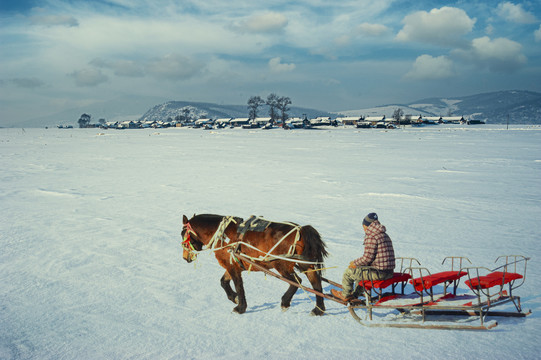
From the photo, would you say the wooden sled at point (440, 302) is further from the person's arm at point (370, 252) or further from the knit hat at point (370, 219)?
the knit hat at point (370, 219)

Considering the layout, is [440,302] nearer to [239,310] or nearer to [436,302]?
[436,302]

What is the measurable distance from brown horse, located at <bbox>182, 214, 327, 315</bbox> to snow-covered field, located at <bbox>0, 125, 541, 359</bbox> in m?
0.53

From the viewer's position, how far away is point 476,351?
4.68m

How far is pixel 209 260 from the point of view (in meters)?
8.23

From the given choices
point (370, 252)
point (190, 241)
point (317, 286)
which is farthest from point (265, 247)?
point (370, 252)

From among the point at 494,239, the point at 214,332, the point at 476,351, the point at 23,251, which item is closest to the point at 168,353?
the point at 214,332

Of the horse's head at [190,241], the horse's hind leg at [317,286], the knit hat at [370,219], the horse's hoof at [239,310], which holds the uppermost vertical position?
the knit hat at [370,219]

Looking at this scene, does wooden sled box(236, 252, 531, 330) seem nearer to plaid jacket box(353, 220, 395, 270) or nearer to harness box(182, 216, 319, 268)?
harness box(182, 216, 319, 268)

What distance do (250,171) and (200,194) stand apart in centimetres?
738

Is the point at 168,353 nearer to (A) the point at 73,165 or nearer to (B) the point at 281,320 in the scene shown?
(B) the point at 281,320

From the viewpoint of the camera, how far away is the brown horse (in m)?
5.58

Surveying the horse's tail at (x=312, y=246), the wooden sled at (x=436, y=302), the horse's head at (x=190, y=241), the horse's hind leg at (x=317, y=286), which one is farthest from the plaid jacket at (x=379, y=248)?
the horse's head at (x=190, y=241)

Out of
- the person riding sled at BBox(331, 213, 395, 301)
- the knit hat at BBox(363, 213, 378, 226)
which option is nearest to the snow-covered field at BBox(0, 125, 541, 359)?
the person riding sled at BBox(331, 213, 395, 301)

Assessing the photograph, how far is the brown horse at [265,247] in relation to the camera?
558 cm
